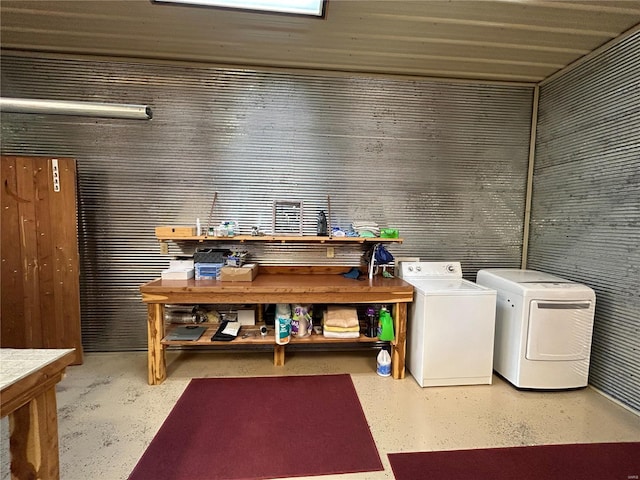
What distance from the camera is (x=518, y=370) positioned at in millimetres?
2436

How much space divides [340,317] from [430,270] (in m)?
1.06

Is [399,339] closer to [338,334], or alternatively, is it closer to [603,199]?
[338,334]

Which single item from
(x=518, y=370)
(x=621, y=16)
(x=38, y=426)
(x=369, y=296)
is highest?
(x=621, y=16)

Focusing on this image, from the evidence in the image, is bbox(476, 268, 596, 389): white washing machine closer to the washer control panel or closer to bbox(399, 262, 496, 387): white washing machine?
bbox(399, 262, 496, 387): white washing machine

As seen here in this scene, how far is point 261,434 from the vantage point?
1.94 meters

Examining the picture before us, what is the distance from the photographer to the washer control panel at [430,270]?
295cm

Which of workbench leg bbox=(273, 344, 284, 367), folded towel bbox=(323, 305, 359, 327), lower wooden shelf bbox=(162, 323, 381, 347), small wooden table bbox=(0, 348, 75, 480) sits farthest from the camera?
workbench leg bbox=(273, 344, 284, 367)

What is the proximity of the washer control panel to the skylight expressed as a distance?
2314 millimetres

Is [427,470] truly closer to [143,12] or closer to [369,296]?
[369,296]

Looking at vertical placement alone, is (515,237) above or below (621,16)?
below

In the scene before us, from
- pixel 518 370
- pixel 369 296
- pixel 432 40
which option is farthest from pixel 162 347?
pixel 432 40

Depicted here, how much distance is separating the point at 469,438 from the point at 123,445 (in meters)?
2.23

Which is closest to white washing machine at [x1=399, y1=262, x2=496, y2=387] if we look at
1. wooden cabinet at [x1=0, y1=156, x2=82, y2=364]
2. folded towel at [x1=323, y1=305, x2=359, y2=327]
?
folded towel at [x1=323, y1=305, x2=359, y2=327]

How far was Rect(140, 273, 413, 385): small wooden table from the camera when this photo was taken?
2406 millimetres
